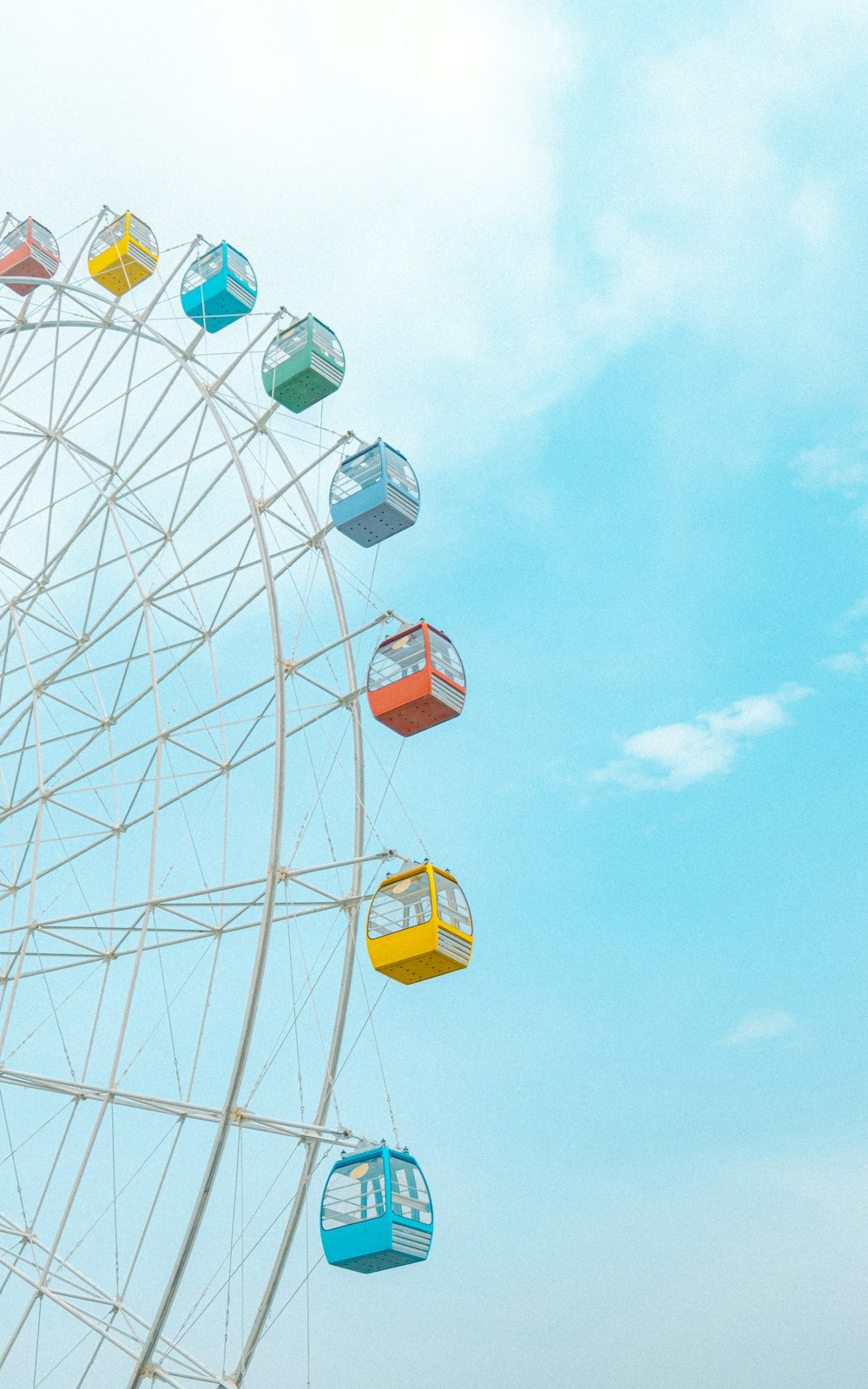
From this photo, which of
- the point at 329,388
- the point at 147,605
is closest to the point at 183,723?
the point at 147,605

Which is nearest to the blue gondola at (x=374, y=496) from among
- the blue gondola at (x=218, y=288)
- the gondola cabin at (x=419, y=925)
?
the blue gondola at (x=218, y=288)

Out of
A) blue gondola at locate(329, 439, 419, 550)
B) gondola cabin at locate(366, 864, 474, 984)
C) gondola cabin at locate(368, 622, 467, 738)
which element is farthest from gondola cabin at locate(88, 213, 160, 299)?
gondola cabin at locate(366, 864, 474, 984)

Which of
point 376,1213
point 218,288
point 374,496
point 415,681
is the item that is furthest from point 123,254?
point 376,1213

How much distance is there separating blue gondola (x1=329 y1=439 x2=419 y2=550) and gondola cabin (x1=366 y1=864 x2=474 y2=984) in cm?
606

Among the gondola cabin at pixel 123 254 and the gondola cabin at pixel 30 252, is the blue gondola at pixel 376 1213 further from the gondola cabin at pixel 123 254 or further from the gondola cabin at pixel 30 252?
the gondola cabin at pixel 30 252

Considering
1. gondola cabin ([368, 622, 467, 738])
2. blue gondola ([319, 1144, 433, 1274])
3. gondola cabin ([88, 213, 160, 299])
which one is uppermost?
gondola cabin ([88, 213, 160, 299])

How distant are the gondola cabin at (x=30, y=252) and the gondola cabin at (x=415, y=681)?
12.4 metres

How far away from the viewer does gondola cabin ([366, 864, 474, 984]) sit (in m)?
19.3

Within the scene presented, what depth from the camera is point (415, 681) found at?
21.2 meters

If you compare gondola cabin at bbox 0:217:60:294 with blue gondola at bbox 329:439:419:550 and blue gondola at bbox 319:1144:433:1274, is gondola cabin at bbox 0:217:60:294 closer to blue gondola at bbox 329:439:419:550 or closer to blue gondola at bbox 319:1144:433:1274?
blue gondola at bbox 329:439:419:550

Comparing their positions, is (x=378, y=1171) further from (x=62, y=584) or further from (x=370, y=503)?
(x=62, y=584)

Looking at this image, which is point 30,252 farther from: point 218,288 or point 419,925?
point 419,925

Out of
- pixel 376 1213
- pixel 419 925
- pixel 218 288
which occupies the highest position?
pixel 218 288

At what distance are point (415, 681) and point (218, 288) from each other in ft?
29.4
